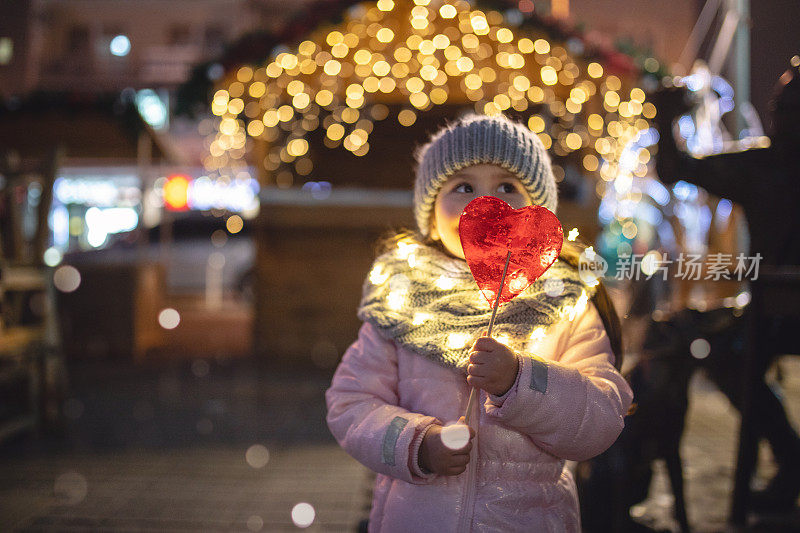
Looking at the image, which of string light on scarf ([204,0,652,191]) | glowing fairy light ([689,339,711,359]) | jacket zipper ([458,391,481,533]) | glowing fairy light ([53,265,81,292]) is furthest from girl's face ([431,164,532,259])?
glowing fairy light ([53,265,81,292])

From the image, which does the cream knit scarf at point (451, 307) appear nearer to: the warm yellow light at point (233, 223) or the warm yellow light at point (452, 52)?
the warm yellow light at point (452, 52)

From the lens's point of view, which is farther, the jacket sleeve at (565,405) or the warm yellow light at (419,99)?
the warm yellow light at (419,99)

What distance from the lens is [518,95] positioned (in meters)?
6.04

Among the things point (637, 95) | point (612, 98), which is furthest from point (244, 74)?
point (637, 95)

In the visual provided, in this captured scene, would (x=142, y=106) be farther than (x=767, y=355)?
Yes

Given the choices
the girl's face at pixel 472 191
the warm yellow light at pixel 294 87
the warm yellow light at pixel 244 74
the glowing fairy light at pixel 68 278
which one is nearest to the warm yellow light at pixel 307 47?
the warm yellow light at pixel 294 87

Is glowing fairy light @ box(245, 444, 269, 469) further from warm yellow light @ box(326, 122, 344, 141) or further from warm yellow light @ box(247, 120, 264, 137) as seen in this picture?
warm yellow light @ box(326, 122, 344, 141)

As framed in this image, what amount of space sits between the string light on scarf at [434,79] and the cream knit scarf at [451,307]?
438 centimetres

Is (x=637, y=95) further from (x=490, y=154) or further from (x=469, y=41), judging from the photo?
(x=490, y=154)

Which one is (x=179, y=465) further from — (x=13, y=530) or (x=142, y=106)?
(x=142, y=106)

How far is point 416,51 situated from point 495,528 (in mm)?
5505

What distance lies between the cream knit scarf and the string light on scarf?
438 cm

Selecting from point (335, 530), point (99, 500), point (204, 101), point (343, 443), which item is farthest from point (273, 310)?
point (343, 443)

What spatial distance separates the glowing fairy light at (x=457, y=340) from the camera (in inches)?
50.0
